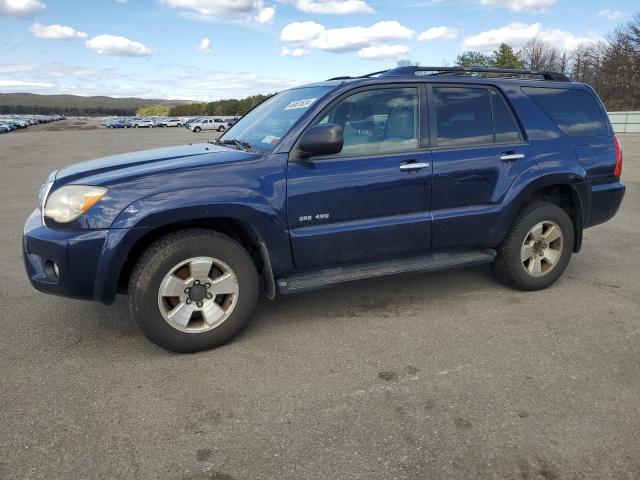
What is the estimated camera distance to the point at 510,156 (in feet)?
13.6

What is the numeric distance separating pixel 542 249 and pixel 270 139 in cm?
252

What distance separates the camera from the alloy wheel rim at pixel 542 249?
4.41 metres

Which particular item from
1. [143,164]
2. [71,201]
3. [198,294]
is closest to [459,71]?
[143,164]

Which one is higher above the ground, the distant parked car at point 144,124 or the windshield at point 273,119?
the distant parked car at point 144,124

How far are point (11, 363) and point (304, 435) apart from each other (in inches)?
79.0

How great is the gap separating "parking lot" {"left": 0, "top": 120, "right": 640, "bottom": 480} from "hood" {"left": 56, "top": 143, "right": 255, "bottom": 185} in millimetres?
1131

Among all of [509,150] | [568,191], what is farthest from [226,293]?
[568,191]

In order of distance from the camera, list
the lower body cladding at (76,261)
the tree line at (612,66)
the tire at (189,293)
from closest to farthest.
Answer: the lower body cladding at (76,261) → the tire at (189,293) → the tree line at (612,66)

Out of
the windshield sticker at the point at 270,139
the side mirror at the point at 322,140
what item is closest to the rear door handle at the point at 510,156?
the side mirror at the point at 322,140

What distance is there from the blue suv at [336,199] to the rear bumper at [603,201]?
0.02 meters

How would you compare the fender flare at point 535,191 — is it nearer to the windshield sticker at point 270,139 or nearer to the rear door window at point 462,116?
the rear door window at point 462,116

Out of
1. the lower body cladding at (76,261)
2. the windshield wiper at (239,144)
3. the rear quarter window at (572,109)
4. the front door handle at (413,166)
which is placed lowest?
the lower body cladding at (76,261)

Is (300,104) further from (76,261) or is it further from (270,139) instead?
(76,261)

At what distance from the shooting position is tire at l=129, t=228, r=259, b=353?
3227 mm
